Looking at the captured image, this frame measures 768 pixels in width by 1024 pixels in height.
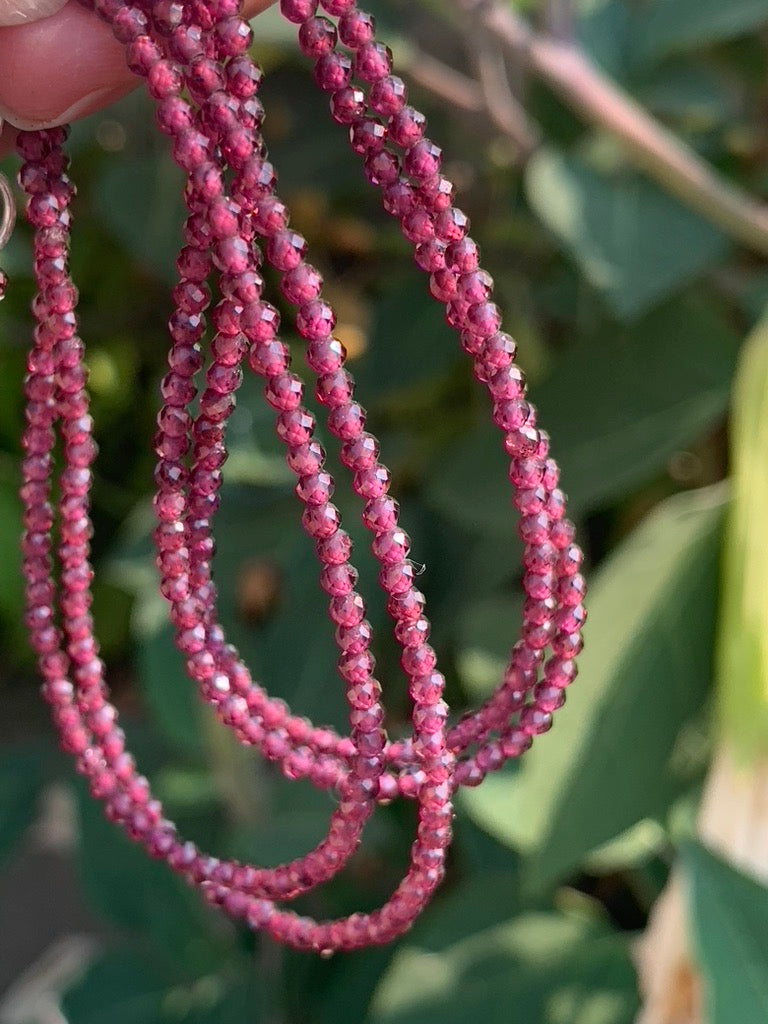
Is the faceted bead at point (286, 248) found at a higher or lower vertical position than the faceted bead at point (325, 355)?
higher

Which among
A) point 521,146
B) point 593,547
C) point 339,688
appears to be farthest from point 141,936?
point 521,146

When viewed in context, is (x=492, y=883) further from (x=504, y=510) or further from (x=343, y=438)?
(x=343, y=438)

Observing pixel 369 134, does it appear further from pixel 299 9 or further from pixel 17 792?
pixel 17 792

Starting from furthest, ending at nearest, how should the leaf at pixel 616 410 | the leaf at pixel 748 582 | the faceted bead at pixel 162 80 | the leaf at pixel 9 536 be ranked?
the leaf at pixel 9 536
the leaf at pixel 616 410
the leaf at pixel 748 582
the faceted bead at pixel 162 80

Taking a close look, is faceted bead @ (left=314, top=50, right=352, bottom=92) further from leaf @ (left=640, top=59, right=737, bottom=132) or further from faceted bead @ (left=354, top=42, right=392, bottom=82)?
leaf @ (left=640, top=59, right=737, bottom=132)

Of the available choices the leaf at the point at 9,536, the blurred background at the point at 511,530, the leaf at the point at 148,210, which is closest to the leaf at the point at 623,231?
the blurred background at the point at 511,530

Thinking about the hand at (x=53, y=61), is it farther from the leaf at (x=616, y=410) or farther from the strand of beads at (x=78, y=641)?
the leaf at (x=616, y=410)

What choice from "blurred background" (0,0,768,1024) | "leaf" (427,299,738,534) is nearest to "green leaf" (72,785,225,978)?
"blurred background" (0,0,768,1024)
